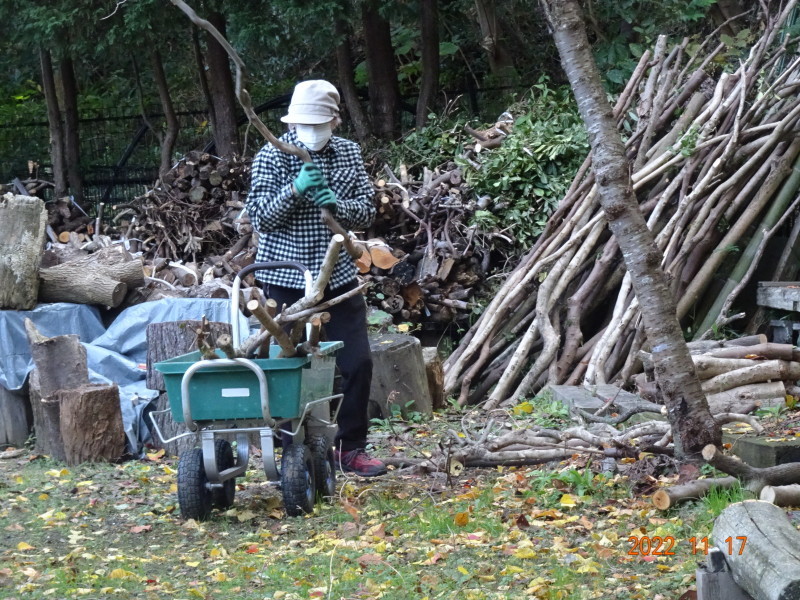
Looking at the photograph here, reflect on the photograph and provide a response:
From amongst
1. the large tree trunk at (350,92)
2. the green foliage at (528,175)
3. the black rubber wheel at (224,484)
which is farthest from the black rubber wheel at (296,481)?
the large tree trunk at (350,92)

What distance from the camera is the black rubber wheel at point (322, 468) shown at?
493 cm

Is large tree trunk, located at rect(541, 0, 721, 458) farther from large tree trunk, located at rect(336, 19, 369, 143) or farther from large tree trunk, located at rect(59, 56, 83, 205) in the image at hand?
large tree trunk, located at rect(59, 56, 83, 205)

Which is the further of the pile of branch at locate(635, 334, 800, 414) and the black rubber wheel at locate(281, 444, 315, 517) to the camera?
the pile of branch at locate(635, 334, 800, 414)

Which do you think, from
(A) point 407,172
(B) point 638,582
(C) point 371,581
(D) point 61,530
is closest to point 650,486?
(B) point 638,582

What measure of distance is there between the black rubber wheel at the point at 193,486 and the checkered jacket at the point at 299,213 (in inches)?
44.5

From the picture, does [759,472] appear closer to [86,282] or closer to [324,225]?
[324,225]

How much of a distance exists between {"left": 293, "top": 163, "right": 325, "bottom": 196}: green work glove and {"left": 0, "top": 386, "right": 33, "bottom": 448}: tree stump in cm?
320

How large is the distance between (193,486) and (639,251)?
227 centimetres

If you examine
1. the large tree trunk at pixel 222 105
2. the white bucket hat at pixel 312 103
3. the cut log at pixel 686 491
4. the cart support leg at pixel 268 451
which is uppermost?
the large tree trunk at pixel 222 105

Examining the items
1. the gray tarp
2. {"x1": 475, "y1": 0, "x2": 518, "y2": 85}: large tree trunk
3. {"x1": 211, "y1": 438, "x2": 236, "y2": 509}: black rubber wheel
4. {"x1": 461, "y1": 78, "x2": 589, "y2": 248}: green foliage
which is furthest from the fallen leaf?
{"x1": 475, "y1": 0, "x2": 518, "y2": 85}: large tree trunk

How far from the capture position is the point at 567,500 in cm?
452

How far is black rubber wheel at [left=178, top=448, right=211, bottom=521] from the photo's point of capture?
466 centimetres

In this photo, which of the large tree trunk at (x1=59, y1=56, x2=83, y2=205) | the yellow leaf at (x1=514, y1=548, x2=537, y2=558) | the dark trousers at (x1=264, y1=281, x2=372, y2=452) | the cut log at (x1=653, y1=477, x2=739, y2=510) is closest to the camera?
the yellow leaf at (x1=514, y1=548, x2=537, y2=558)

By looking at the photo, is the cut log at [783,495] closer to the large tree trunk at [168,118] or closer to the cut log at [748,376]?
the cut log at [748,376]
